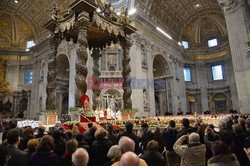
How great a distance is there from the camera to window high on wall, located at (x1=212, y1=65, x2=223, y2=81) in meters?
26.5

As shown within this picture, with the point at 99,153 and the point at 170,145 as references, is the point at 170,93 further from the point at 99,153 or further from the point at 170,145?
the point at 99,153

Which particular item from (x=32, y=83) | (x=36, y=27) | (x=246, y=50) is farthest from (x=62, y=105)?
(x=246, y=50)

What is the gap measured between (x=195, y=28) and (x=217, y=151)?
28.7 meters

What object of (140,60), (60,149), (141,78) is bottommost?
(60,149)

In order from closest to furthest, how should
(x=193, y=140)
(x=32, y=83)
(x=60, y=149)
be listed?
(x=193, y=140)
(x=60, y=149)
(x=32, y=83)

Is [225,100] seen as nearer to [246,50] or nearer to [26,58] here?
[246,50]

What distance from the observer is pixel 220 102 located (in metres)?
25.8

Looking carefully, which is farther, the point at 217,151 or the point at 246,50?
the point at 246,50

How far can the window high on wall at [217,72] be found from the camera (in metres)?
26.5

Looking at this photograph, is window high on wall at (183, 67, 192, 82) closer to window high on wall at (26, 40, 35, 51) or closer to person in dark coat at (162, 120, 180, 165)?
window high on wall at (26, 40, 35, 51)

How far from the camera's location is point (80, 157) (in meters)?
2.01

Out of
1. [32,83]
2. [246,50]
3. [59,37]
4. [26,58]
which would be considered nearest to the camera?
[59,37]

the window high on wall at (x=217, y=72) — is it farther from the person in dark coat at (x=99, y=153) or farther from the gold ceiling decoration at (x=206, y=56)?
the person in dark coat at (x=99, y=153)

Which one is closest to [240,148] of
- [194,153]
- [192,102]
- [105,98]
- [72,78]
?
[194,153]
